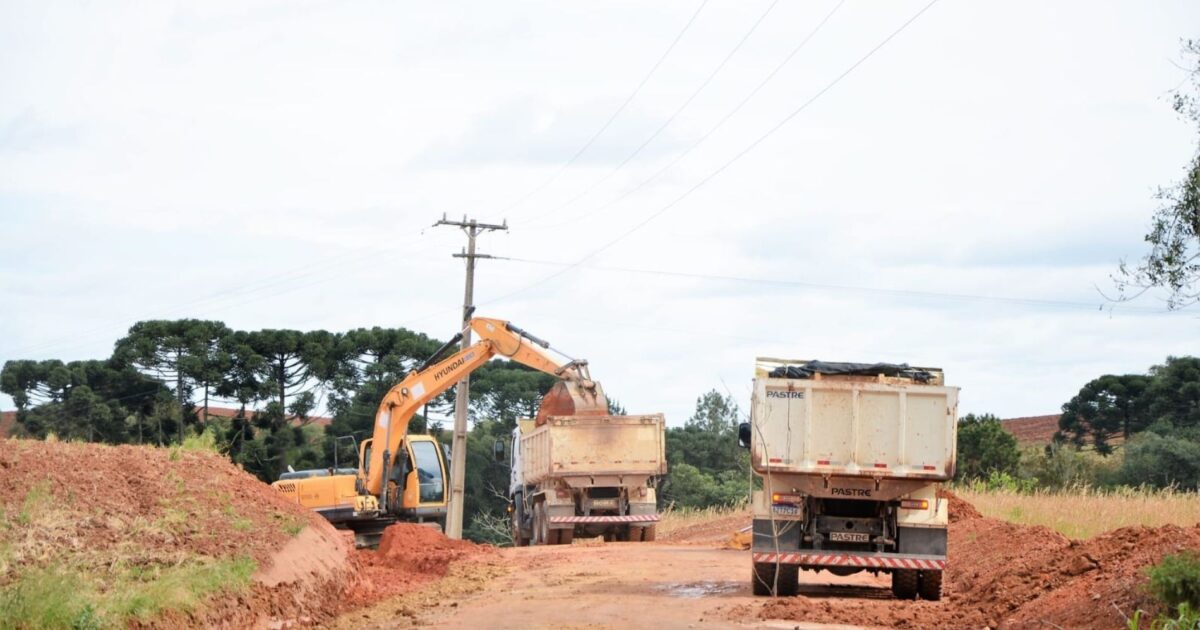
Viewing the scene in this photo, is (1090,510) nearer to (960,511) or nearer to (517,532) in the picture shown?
(960,511)

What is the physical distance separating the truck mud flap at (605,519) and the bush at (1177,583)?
18.6 m

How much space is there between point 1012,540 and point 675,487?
4079 cm

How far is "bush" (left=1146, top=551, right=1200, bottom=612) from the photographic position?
490 inches

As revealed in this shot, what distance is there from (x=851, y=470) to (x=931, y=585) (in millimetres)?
1872

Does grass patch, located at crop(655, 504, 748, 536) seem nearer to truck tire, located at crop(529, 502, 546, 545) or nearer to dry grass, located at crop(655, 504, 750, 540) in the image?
dry grass, located at crop(655, 504, 750, 540)

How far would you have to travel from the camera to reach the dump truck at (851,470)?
57.5 feet

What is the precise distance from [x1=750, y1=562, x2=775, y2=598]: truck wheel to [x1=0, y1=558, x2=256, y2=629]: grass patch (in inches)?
240

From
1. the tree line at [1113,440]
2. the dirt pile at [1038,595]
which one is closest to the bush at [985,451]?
the tree line at [1113,440]

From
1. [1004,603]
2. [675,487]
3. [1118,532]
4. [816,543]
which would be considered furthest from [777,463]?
[675,487]

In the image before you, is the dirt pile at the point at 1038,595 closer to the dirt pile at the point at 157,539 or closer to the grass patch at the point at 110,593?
the dirt pile at the point at 157,539

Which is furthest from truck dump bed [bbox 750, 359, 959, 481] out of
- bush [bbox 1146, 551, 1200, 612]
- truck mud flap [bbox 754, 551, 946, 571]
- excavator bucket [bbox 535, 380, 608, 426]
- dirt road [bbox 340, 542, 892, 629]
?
excavator bucket [bbox 535, 380, 608, 426]

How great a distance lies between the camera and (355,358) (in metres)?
63.9

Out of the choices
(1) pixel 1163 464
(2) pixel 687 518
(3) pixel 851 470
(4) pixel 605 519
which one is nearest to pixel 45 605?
(3) pixel 851 470

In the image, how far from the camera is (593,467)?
3050 cm
